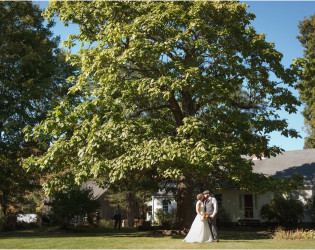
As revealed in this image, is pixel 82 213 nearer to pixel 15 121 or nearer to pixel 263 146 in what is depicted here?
pixel 15 121

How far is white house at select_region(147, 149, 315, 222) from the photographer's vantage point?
24.9 meters

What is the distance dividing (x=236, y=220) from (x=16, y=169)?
16.7 meters

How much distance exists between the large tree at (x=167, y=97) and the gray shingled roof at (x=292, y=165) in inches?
389

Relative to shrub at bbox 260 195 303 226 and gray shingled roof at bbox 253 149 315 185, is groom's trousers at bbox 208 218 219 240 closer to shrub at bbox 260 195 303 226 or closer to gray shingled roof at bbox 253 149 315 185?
shrub at bbox 260 195 303 226

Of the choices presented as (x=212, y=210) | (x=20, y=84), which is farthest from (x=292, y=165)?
(x=20, y=84)

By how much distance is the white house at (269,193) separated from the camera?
2494 cm

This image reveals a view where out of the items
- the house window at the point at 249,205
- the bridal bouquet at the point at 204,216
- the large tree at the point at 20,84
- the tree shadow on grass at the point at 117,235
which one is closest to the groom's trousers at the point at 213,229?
the bridal bouquet at the point at 204,216

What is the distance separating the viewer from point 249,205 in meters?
27.4

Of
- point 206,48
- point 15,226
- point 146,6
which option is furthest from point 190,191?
point 15,226

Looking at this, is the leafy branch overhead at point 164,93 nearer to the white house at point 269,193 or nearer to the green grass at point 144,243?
the green grass at point 144,243

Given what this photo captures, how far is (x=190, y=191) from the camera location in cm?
1858

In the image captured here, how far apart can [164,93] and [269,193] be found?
16.1m

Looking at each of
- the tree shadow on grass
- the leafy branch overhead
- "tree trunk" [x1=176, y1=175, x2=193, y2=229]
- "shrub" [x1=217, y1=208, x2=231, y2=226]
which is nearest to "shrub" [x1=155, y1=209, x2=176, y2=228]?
"shrub" [x1=217, y1=208, x2=231, y2=226]

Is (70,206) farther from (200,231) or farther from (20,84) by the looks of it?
(200,231)
